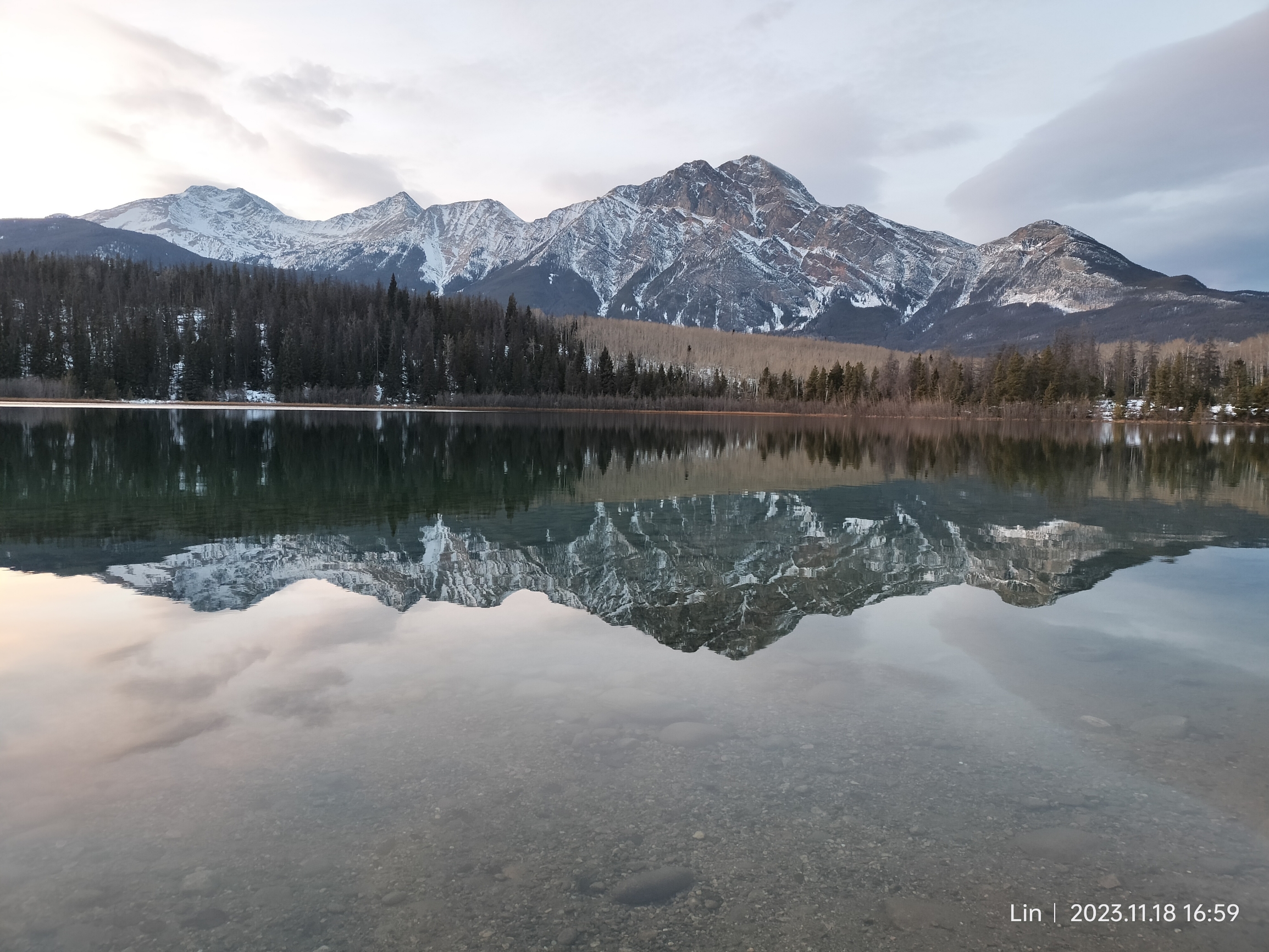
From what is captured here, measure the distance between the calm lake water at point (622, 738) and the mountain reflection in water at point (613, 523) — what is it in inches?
5.8

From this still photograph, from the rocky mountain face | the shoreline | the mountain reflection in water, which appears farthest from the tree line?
the rocky mountain face

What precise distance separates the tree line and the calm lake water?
11457 cm

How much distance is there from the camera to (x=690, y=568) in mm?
13047

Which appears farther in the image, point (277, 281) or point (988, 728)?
point (277, 281)

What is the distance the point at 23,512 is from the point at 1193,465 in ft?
148

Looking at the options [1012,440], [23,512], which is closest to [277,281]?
[1012,440]

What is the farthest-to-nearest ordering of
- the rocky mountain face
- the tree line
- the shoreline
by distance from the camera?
1. the tree line
2. the shoreline
3. the rocky mountain face

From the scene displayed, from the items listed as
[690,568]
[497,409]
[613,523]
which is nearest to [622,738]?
[690,568]

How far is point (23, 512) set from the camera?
16062 millimetres

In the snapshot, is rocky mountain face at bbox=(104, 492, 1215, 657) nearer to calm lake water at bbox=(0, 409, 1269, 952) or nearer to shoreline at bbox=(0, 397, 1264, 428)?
calm lake water at bbox=(0, 409, 1269, 952)

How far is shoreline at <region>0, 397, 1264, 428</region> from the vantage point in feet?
314

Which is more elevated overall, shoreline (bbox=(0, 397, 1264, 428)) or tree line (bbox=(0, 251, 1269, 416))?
tree line (bbox=(0, 251, 1269, 416))

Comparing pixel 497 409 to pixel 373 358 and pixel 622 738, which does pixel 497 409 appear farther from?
pixel 622 738

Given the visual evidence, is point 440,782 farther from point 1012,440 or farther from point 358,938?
point 1012,440
